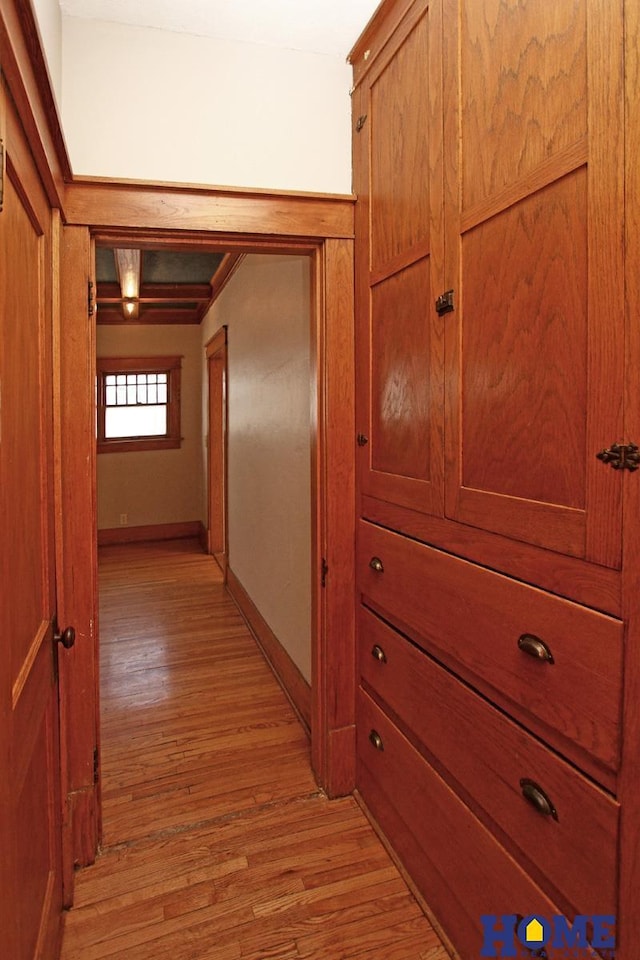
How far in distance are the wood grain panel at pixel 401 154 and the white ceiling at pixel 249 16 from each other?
0.25 meters

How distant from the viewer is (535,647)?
119 centimetres

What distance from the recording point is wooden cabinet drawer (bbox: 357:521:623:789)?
3.45 feet

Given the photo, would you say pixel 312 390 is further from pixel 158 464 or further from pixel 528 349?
pixel 158 464

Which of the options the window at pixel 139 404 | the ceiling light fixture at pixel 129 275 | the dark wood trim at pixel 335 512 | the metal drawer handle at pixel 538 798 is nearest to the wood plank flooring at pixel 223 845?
the dark wood trim at pixel 335 512

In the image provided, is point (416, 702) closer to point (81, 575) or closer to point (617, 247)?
point (81, 575)

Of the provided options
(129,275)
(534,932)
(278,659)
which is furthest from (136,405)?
(534,932)

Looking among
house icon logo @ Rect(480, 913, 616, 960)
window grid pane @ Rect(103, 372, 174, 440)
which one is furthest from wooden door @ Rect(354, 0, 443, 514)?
window grid pane @ Rect(103, 372, 174, 440)

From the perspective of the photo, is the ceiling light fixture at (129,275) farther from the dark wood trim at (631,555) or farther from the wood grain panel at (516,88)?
the dark wood trim at (631,555)

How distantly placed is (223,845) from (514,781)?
4.07ft

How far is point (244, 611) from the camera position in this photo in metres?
4.35

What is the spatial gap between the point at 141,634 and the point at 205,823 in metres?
2.05

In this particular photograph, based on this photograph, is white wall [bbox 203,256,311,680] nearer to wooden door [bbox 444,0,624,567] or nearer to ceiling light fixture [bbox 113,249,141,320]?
ceiling light fixture [bbox 113,249,141,320]

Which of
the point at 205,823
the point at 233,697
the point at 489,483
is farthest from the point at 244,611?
the point at 489,483

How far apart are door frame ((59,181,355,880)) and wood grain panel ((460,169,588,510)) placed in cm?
74
